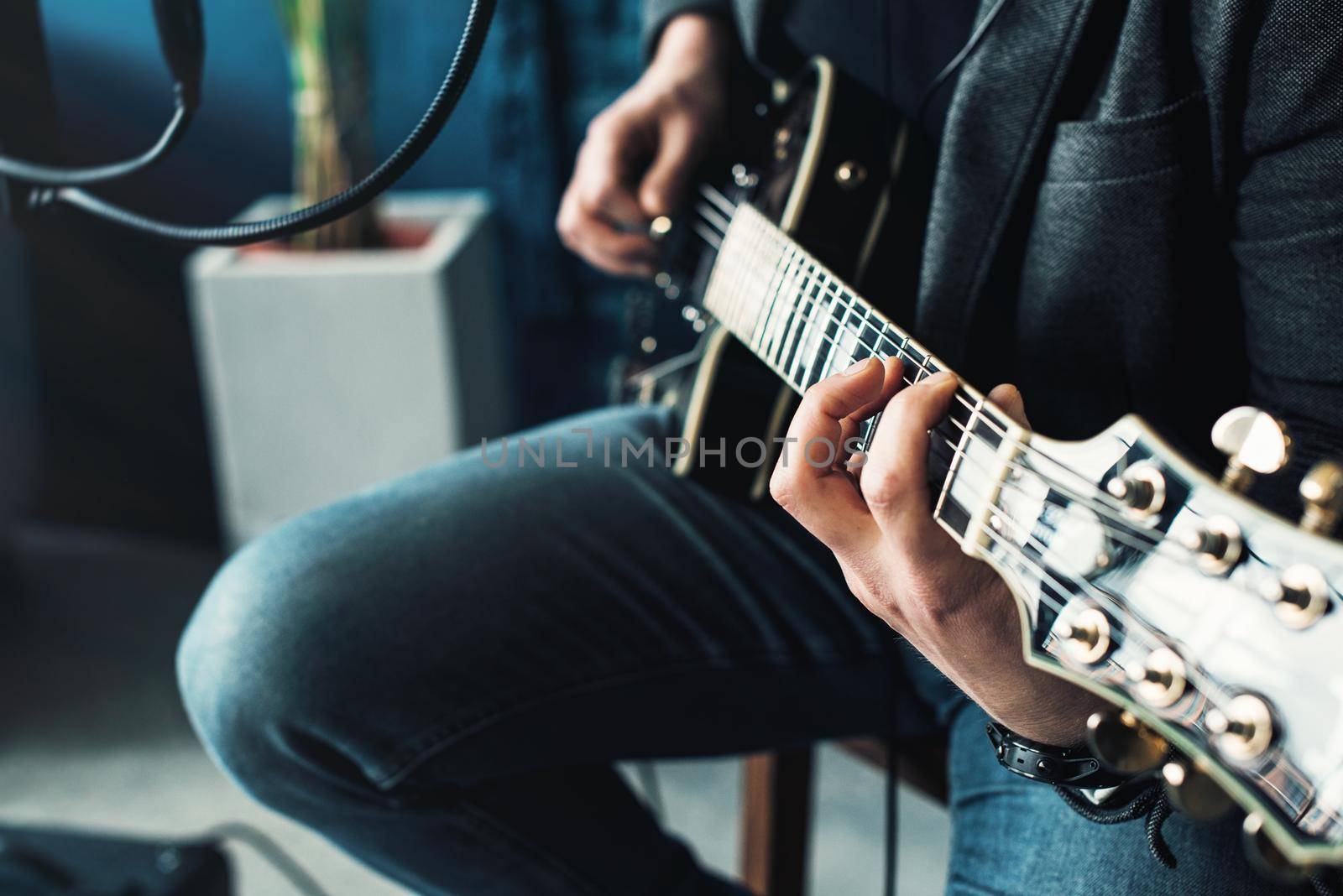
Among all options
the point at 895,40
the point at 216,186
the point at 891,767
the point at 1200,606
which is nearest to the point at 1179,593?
the point at 1200,606

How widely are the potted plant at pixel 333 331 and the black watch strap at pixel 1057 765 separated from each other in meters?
1.09

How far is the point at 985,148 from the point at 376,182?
0.31 m

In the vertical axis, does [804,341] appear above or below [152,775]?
above

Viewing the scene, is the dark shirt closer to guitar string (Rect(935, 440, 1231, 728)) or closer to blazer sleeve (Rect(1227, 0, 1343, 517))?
blazer sleeve (Rect(1227, 0, 1343, 517))

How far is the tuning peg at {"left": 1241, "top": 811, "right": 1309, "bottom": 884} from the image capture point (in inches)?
13.0

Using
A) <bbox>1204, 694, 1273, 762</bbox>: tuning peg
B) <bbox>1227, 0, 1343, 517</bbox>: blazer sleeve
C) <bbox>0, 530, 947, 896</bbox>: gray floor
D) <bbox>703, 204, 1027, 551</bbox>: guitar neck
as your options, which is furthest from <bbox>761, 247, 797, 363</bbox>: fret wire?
<bbox>0, 530, 947, 896</bbox>: gray floor

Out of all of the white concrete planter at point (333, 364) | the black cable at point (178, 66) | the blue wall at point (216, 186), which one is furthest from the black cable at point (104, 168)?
the blue wall at point (216, 186)

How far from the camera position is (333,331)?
1446mm

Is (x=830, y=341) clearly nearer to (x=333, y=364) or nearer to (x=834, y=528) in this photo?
(x=834, y=528)

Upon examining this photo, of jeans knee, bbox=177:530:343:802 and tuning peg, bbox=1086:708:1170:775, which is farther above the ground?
tuning peg, bbox=1086:708:1170:775

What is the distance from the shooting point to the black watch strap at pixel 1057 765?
483 mm

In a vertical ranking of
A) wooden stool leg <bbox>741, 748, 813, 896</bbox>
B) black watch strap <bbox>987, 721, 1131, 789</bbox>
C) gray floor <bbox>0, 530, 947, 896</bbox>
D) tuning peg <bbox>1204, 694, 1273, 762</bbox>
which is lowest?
gray floor <bbox>0, 530, 947, 896</bbox>

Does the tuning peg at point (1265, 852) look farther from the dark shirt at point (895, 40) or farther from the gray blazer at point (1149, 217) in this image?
the dark shirt at point (895, 40)

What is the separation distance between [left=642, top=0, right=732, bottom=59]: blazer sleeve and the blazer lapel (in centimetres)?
39
